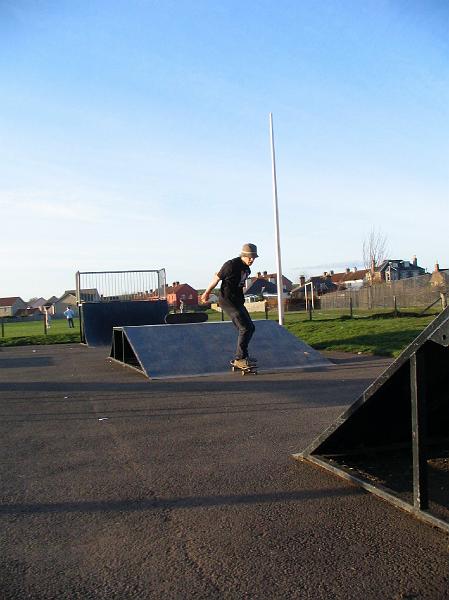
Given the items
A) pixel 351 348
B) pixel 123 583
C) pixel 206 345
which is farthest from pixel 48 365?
pixel 123 583

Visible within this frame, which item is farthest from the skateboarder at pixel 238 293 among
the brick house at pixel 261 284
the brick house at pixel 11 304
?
the brick house at pixel 11 304

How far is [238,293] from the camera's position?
31.4ft

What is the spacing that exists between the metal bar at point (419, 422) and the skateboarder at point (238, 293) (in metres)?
6.33

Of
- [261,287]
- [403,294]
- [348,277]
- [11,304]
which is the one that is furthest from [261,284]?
[403,294]

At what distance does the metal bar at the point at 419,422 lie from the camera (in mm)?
3072

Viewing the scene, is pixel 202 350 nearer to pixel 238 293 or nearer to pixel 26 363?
pixel 238 293

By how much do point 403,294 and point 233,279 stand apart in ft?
101

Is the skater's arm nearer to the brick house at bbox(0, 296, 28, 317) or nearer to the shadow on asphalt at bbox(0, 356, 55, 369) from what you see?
the shadow on asphalt at bbox(0, 356, 55, 369)

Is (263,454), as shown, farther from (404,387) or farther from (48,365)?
(48,365)

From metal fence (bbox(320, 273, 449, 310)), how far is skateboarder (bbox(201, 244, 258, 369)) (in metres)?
23.7

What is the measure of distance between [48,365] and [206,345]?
382 cm

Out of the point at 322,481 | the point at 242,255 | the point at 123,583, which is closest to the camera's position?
the point at 123,583

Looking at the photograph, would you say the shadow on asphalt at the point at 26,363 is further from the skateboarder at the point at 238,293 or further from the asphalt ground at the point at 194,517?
the asphalt ground at the point at 194,517

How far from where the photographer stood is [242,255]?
9.66 meters
